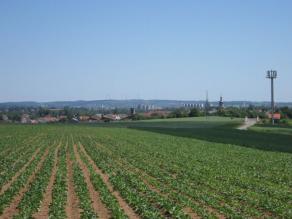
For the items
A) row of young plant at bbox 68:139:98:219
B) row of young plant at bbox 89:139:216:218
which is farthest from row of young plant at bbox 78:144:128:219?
row of young plant at bbox 89:139:216:218

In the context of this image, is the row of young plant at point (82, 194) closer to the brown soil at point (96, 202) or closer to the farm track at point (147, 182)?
the brown soil at point (96, 202)

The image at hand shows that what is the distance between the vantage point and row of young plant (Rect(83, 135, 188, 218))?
15031mm

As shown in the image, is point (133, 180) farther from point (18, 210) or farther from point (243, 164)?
point (243, 164)

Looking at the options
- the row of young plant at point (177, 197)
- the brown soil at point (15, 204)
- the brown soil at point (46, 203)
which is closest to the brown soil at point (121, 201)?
the row of young plant at point (177, 197)

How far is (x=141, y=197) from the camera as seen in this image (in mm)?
17844

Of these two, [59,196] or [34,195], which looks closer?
[59,196]

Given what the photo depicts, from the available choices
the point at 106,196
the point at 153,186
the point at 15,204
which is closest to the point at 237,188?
the point at 153,186

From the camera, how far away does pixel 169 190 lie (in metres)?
19.7

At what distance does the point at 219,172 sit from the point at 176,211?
439 inches

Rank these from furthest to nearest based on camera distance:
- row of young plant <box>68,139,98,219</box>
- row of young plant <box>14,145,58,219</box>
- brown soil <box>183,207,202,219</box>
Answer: row of young plant <box>14,145,58,219</box> < row of young plant <box>68,139,98,219</box> < brown soil <box>183,207,202,219</box>

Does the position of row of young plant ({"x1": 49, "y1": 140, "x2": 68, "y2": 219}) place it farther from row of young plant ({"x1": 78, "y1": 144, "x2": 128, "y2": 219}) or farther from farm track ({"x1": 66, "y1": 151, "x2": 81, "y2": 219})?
row of young plant ({"x1": 78, "y1": 144, "x2": 128, "y2": 219})

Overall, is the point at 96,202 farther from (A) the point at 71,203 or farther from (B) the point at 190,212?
(B) the point at 190,212

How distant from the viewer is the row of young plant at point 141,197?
15031 mm

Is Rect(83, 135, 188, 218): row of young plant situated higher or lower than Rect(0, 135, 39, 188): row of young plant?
higher
